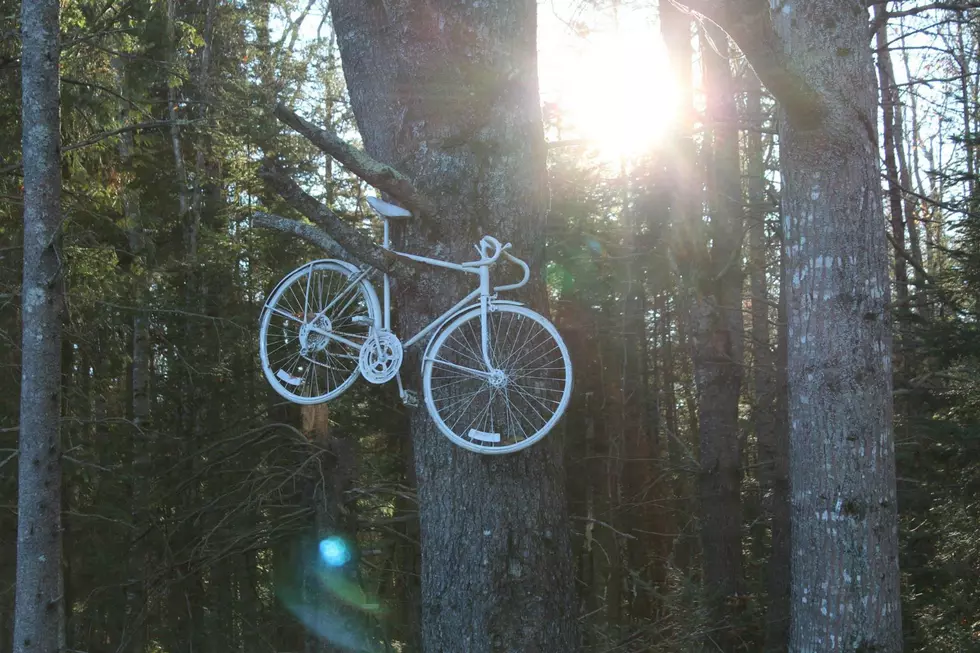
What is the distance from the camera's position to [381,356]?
4934 mm

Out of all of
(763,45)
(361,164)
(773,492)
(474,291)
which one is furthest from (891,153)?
(361,164)

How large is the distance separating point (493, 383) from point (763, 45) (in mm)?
2212

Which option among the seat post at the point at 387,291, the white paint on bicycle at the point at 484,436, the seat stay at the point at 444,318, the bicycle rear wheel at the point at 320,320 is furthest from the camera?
the bicycle rear wheel at the point at 320,320

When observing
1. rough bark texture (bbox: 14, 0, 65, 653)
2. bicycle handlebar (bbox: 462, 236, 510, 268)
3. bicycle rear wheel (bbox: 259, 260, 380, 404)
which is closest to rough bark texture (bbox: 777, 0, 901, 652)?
bicycle handlebar (bbox: 462, 236, 510, 268)

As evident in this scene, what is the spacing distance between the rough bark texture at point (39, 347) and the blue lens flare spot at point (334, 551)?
2.92 meters

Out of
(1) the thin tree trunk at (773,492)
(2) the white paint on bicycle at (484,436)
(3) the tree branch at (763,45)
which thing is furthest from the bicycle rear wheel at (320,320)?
(1) the thin tree trunk at (773,492)

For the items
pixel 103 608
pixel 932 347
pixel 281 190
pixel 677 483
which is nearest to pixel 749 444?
pixel 677 483

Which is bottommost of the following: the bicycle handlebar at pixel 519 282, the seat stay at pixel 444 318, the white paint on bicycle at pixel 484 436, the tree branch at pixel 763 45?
the white paint on bicycle at pixel 484 436

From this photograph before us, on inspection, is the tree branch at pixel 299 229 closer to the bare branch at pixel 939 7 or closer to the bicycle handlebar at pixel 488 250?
the bicycle handlebar at pixel 488 250

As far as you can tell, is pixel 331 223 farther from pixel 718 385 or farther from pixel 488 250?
pixel 718 385

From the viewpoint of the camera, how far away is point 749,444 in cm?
1822

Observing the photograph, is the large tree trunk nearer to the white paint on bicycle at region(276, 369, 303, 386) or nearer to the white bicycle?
the white bicycle

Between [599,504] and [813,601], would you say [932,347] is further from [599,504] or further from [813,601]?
[599,504]

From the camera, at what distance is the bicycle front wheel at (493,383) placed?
4652mm
